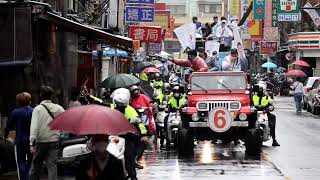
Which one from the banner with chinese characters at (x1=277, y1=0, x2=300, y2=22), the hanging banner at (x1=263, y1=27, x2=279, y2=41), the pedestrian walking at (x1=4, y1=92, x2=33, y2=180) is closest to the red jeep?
the pedestrian walking at (x1=4, y1=92, x2=33, y2=180)

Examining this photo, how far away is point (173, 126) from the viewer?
18.6m

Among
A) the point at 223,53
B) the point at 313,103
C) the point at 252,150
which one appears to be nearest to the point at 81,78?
the point at 223,53

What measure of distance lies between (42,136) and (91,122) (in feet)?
14.3

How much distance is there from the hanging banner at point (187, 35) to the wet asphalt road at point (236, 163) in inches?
199

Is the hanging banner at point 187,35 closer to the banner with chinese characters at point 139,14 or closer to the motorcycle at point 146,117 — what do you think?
the banner with chinese characters at point 139,14

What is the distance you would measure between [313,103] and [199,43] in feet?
35.0

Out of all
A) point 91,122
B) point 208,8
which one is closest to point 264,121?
point 91,122

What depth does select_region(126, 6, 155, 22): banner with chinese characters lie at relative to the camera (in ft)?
98.3

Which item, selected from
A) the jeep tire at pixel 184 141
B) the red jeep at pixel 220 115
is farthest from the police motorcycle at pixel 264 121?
the jeep tire at pixel 184 141

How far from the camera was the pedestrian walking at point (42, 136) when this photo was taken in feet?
34.9

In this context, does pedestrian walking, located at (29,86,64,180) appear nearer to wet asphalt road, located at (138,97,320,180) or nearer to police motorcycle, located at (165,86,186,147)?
wet asphalt road, located at (138,97,320,180)

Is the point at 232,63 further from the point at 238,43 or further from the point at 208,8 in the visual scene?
the point at 208,8

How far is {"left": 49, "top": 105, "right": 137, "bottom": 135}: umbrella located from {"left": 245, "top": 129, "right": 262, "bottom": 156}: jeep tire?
10.2 meters

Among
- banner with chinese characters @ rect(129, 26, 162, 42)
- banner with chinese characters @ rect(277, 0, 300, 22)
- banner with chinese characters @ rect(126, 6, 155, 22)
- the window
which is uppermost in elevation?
the window
